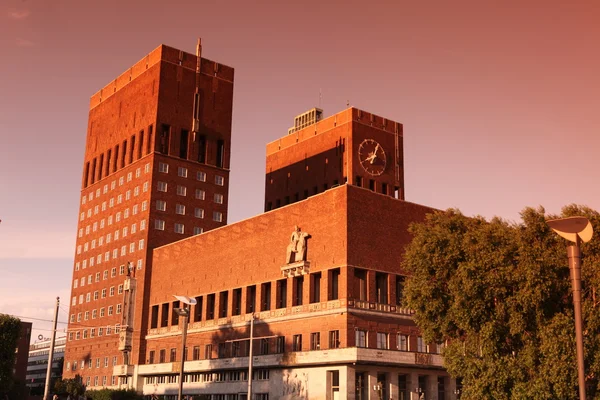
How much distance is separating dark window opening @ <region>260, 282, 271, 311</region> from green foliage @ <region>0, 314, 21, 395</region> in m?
28.3

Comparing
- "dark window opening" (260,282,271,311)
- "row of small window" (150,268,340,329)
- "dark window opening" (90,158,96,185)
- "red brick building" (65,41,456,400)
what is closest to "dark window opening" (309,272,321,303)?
"row of small window" (150,268,340,329)

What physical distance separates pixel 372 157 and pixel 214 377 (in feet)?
138

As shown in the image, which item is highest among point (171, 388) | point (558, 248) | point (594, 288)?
point (558, 248)

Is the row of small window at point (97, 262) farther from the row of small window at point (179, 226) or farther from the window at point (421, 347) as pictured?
the window at point (421, 347)

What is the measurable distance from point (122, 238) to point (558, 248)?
7982cm

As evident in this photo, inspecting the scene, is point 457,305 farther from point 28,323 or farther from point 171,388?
point 28,323

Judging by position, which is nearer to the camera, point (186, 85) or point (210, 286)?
point (210, 286)

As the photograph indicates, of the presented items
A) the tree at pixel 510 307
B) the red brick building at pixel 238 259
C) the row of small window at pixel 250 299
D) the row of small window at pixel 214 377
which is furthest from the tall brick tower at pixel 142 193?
the tree at pixel 510 307

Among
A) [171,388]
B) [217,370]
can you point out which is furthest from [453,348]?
[171,388]

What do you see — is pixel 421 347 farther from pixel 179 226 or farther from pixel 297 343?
pixel 179 226

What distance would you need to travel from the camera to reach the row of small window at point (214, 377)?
78250 millimetres

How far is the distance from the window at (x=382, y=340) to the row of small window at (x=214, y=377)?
14193mm

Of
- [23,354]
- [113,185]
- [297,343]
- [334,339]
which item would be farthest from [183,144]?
[23,354]

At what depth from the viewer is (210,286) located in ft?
292
